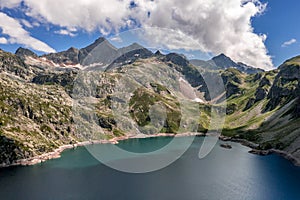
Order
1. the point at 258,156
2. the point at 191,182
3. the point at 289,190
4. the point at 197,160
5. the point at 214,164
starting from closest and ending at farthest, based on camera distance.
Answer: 1. the point at 289,190
2. the point at 191,182
3. the point at 214,164
4. the point at 197,160
5. the point at 258,156

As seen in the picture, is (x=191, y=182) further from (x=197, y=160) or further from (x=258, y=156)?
(x=258, y=156)

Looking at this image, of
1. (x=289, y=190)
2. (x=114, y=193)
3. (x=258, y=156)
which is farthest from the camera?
(x=258, y=156)

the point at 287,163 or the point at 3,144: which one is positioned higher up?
the point at 3,144

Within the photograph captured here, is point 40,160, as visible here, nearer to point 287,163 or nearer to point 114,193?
point 114,193

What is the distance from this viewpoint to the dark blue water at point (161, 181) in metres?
110

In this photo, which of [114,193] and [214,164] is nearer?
[114,193]

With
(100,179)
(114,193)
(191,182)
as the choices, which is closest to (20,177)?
(100,179)

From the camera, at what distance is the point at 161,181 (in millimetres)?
128375

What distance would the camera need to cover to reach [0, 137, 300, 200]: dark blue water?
110m

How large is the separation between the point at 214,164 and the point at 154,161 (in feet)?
118

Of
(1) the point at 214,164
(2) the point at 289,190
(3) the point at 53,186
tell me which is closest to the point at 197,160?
(1) the point at 214,164

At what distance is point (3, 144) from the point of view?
17800cm

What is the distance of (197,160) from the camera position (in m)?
178

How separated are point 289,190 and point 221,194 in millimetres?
31223
